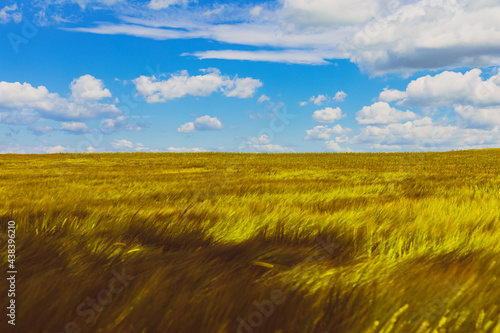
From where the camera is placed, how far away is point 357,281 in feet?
5.89

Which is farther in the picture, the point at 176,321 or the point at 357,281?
the point at 357,281

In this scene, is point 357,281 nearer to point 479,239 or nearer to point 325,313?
point 325,313

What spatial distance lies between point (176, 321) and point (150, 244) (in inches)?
57.4

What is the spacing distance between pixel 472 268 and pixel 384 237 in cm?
88

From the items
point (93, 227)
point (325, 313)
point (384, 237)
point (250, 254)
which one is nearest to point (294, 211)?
point (384, 237)

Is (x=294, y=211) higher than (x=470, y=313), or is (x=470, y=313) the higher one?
(x=294, y=211)

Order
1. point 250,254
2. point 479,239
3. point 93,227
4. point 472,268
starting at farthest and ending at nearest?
point 93,227
point 479,239
point 250,254
point 472,268

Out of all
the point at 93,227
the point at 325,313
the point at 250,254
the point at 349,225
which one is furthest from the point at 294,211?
the point at 325,313

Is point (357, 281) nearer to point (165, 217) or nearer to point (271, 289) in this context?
point (271, 289)

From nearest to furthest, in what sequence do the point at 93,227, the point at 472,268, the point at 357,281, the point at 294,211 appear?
the point at 357,281 → the point at 472,268 → the point at 93,227 → the point at 294,211

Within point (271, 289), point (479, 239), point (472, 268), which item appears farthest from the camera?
point (479, 239)

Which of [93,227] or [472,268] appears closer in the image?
[472,268]

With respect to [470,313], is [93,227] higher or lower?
higher

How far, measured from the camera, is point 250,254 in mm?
2396
